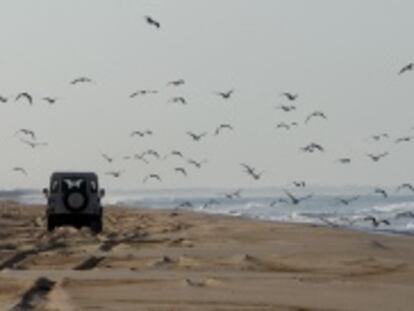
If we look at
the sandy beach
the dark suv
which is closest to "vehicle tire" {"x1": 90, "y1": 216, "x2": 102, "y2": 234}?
the dark suv

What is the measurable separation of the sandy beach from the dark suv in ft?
17.4

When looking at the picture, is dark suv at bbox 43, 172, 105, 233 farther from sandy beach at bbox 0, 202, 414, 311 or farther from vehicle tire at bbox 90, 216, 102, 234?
sandy beach at bbox 0, 202, 414, 311

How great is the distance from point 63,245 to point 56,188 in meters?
8.58

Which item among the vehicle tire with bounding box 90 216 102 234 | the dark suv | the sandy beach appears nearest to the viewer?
the sandy beach

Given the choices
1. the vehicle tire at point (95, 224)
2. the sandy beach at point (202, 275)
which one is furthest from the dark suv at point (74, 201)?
the sandy beach at point (202, 275)

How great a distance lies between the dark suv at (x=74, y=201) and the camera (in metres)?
35.7

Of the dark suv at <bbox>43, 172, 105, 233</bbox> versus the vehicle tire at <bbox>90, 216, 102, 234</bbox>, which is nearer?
the vehicle tire at <bbox>90, 216, 102, 234</bbox>

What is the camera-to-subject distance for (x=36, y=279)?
1650 centimetres

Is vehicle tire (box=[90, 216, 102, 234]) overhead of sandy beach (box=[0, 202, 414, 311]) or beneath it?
overhead

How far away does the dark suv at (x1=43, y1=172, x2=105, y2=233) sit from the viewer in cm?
3566

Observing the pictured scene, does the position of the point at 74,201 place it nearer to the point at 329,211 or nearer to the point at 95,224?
the point at 95,224

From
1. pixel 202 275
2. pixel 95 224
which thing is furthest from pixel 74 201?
pixel 202 275

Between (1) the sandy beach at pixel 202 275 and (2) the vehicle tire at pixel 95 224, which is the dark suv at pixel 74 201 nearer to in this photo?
(2) the vehicle tire at pixel 95 224

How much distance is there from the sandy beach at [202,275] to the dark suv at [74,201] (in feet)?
17.4
